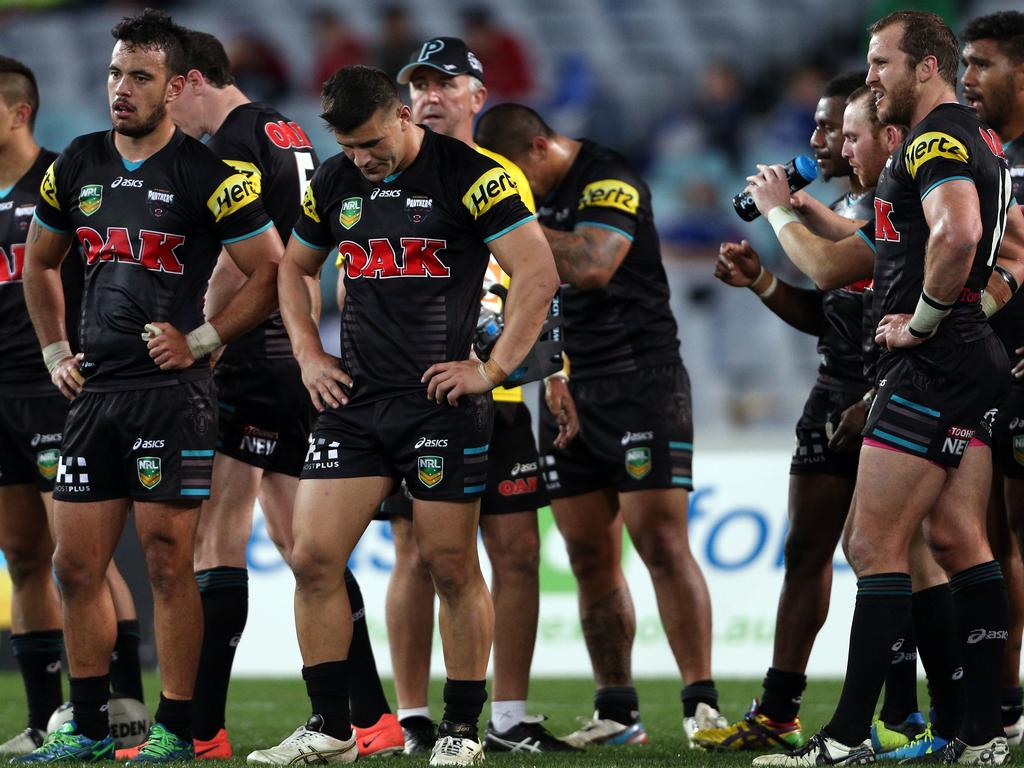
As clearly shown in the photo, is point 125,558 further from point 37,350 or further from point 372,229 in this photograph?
point 372,229

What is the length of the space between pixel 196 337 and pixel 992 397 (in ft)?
8.83

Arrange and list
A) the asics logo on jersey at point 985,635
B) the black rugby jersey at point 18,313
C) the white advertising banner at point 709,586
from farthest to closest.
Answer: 1. the white advertising banner at point 709,586
2. the black rugby jersey at point 18,313
3. the asics logo on jersey at point 985,635

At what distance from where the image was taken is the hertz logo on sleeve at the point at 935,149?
454 centimetres

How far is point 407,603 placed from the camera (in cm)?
589

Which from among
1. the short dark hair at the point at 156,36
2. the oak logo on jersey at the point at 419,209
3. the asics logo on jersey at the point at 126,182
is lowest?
the oak logo on jersey at the point at 419,209

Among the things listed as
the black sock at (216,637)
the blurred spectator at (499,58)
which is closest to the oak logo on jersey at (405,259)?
the black sock at (216,637)

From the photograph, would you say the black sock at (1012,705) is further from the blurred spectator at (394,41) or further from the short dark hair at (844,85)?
the blurred spectator at (394,41)

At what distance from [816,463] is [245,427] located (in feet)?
7.36

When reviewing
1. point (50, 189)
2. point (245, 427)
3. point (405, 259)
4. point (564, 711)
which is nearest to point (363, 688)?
point (245, 427)

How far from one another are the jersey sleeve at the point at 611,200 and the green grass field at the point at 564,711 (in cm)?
213

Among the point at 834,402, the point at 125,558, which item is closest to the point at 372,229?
the point at 834,402

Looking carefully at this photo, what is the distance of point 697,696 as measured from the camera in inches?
233

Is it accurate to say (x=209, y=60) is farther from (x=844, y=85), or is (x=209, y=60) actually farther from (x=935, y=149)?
(x=935, y=149)

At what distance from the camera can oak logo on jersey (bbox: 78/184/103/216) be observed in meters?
5.17
